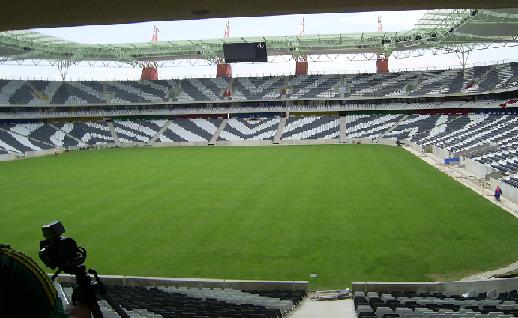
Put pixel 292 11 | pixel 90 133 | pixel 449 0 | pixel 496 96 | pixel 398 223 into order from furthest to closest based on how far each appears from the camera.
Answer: pixel 90 133 → pixel 496 96 → pixel 398 223 → pixel 292 11 → pixel 449 0

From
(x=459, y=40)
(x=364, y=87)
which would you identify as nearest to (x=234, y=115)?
(x=364, y=87)

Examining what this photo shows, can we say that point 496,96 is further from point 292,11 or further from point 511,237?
point 292,11

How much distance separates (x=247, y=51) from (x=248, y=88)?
15.2m

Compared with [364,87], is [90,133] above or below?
below

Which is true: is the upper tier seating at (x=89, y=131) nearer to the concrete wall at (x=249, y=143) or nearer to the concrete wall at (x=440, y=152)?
the concrete wall at (x=249, y=143)

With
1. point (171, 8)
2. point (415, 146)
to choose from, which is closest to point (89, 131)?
point (415, 146)

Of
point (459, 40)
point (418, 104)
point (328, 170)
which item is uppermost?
point (459, 40)

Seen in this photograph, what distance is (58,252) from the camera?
7.63 feet

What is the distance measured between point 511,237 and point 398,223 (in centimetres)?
413

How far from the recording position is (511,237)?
1659 cm

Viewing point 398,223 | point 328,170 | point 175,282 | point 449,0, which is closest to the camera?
point 449,0

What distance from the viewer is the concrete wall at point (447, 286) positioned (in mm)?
10938

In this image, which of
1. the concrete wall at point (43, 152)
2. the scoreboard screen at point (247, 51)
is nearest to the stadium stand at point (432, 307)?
the scoreboard screen at point (247, 51)

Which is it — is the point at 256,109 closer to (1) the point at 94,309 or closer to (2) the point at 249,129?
(2) the point at 249,129
